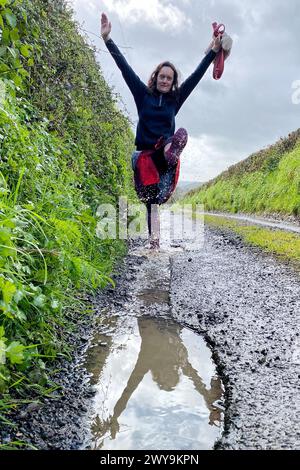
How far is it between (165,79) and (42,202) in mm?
3044

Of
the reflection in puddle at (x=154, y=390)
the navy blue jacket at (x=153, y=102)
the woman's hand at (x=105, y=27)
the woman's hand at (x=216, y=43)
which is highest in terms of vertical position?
the woman's hand at (x=105, y=27)

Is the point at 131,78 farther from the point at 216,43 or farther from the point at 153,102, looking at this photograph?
the point at 216,43

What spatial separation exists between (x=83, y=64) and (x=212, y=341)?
4.85 m

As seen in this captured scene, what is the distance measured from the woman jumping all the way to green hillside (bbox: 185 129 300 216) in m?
9.58

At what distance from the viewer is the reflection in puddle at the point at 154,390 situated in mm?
1499

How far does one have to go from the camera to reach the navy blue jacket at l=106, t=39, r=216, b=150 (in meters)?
5.18

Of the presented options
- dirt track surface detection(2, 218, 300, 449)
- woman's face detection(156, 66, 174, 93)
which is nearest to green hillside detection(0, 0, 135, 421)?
dirt track surface detection(2, 218, 300, 449)

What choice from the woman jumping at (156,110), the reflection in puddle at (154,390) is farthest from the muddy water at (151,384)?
the woman jumping at (156,110)

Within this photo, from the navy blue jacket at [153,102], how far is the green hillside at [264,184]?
9.57 metres

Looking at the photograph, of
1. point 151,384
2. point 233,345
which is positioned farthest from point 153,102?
point 151,384

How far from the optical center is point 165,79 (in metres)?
5.15

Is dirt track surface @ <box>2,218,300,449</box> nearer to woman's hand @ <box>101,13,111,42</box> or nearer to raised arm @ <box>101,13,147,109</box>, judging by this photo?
raised arm @ <box>101,13,147,109</box>

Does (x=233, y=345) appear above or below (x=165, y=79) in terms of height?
below

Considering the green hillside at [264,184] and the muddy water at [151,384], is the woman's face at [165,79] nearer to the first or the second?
the muddy water at [151,384]
